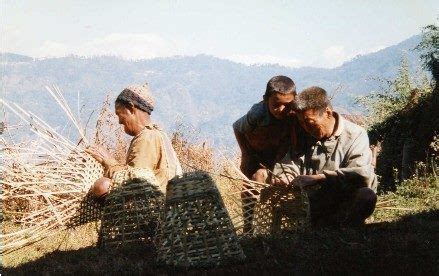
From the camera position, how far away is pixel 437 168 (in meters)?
6.36

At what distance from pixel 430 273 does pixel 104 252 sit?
7.40 feet

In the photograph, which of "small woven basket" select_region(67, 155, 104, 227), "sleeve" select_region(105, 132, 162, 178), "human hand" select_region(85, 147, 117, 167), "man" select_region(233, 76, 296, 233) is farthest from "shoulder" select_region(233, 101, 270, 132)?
"small woven basket" select_region(67, 155, 104, 227)

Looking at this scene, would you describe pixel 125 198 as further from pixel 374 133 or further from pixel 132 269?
pixel 374 133

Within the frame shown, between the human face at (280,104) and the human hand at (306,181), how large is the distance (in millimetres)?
614

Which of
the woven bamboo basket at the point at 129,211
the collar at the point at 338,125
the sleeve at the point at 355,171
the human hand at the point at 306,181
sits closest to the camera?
the human hand at the point at 306,181

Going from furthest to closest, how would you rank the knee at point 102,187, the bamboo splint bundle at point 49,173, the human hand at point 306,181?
the bamboo splint bundle at point 49,173, the knee at point 102,187, the human hand at point 306,181

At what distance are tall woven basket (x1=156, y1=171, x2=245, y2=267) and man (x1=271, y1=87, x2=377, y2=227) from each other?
2.28ft

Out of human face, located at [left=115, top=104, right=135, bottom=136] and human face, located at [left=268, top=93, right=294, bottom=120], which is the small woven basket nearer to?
human face, located at [left=115, top=104, right=135, bottom=136]

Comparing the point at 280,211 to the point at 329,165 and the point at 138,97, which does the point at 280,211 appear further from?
the point at 138,97

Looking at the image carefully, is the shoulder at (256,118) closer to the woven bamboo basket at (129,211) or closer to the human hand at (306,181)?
the human hand at (306,181)

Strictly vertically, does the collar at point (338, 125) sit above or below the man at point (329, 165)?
above

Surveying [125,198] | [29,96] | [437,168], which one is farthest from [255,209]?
[29,96]

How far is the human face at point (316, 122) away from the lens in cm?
324

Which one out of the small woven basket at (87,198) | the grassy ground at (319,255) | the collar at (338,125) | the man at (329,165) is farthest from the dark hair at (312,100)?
the small woven basket at (87,198)
